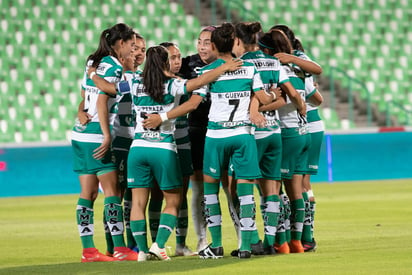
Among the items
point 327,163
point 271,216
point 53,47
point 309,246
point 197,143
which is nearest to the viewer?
point 271,216

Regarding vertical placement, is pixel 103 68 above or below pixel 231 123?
above

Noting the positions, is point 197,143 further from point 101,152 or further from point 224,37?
point 224,37

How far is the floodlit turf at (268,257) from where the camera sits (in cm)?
808

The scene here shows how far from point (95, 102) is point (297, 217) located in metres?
2.22

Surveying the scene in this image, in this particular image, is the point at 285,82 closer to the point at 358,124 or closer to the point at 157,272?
the point at 157,272

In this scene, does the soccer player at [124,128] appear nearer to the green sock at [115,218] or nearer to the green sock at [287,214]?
the green sock at [115,218]

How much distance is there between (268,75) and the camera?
29.6 ft

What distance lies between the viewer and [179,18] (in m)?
24.7

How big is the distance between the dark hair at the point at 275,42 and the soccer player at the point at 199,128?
0.50 metres

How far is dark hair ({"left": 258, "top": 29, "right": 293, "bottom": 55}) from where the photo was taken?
9.25 meters

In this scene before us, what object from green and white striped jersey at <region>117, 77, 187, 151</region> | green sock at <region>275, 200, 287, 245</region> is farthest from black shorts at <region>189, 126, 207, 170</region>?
green sock at <region>275, 200, 287, 245</region>

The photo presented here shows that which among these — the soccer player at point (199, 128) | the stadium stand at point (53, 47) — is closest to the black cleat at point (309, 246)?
the soccer player at point (199, 128)

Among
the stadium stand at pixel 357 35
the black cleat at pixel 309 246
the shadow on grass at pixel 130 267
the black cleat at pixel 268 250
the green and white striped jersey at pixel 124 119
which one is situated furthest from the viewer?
the stadium stand at pixel 357 35

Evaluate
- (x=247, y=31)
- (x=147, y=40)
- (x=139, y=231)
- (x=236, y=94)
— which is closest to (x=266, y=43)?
(x=247, y=31)
